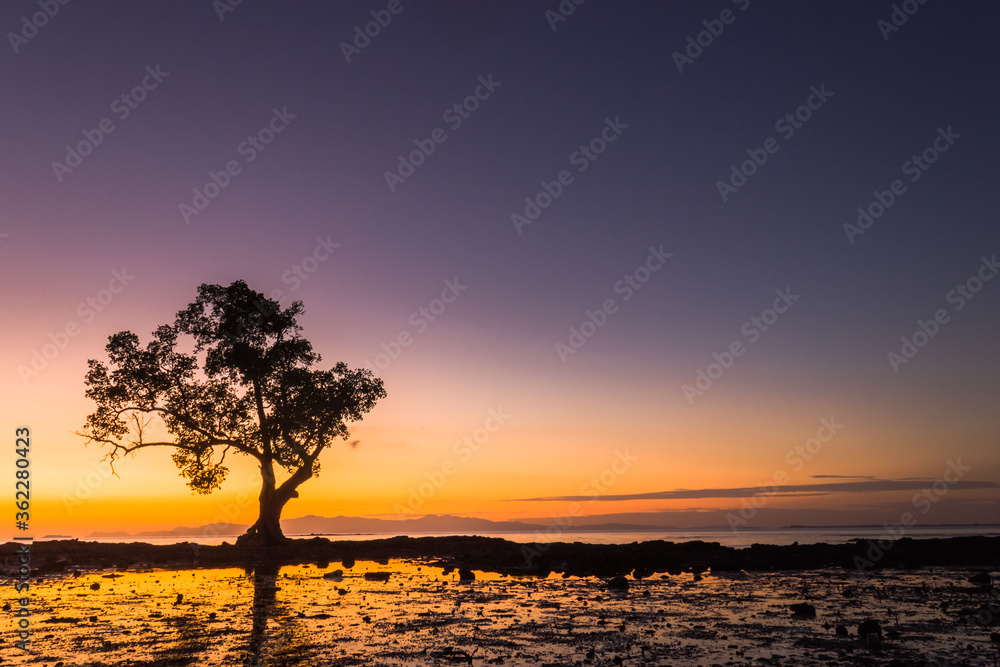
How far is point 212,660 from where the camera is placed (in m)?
10.7

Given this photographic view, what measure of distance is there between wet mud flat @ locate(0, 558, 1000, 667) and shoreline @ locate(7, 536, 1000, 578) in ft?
14.6

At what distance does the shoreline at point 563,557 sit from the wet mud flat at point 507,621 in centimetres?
446

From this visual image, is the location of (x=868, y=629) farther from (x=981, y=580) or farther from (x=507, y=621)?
(x=981, y=580)

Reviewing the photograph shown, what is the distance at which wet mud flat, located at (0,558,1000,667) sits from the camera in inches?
443

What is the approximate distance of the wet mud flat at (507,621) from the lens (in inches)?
443

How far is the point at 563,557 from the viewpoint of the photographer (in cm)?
3269

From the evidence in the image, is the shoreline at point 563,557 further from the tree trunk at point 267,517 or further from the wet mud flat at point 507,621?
the wet mud flat at point 507,621

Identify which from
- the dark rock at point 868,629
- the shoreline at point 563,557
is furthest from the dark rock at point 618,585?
the dark rock at point 868,629

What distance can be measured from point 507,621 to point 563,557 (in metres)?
18.6

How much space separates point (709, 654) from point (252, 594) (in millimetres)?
13726

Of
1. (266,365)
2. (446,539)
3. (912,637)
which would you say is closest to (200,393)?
(266,365)

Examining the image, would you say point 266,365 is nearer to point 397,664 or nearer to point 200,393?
point 200,393

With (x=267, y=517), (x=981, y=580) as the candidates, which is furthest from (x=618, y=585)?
(x=267, y=517)

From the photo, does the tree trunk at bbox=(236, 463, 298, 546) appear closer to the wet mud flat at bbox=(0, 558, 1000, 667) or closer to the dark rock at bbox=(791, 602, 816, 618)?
the wet mud flat at bbox=(0, 558, 1000, 667)
